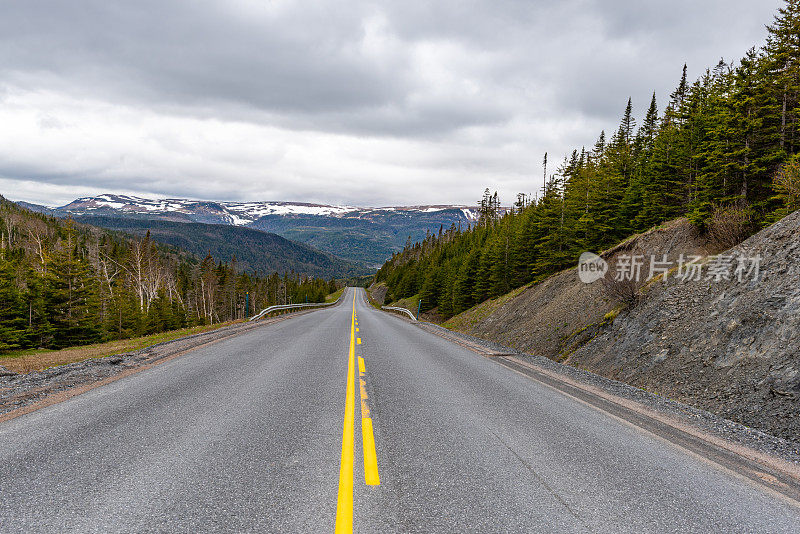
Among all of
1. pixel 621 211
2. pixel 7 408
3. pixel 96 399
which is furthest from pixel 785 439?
pixel 621 211

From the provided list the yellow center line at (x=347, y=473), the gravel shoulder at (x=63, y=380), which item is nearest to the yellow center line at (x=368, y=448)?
the yellow center line at (x=347, y=473)

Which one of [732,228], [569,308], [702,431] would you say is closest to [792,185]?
[732,228]

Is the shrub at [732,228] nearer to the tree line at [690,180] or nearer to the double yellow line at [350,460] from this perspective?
the tree line at [690,180]

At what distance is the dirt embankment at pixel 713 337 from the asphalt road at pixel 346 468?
2776 millimetres

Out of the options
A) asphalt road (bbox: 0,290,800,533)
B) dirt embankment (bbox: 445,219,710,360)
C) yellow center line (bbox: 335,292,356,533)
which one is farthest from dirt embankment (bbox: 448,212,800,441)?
yellow center line (bbox: 335,292,356,533)

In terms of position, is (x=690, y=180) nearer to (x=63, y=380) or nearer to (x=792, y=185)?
(x=792, y=185)

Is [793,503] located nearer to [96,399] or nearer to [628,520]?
[628,520]

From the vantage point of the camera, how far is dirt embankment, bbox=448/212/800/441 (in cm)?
644

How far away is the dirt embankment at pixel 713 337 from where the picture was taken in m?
6.44

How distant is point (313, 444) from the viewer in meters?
4.29

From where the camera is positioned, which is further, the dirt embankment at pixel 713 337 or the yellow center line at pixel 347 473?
the dirt embankment at pixel 713 337

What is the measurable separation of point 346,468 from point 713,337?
8.75 meters

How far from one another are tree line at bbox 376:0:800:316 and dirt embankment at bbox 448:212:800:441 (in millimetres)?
2343

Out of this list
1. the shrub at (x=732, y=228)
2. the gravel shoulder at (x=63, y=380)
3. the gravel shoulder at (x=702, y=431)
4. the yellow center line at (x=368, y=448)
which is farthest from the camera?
the shrub at (x=732, y=228)
